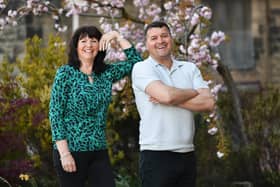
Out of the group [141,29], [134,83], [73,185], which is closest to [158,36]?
[134,83]

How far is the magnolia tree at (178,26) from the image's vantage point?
845cm

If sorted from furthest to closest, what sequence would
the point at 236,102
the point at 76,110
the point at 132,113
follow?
1. the point at 236,102
2. the point at 132,113
3. the point at 76,110

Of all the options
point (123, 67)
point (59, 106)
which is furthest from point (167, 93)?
point (59, 106)

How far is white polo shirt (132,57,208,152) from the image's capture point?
5.51 m

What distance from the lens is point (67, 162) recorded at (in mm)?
5566

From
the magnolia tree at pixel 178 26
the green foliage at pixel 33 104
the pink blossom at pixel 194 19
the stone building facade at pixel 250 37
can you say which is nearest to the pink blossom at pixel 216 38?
the magnolia tree at pixel 178 26

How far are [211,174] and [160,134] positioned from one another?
406 cm

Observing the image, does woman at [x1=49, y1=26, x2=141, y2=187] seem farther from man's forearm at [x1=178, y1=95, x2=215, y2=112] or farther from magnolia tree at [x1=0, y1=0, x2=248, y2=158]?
magnolia tree at [x1=0, y1=0, x2=248, y2=158]

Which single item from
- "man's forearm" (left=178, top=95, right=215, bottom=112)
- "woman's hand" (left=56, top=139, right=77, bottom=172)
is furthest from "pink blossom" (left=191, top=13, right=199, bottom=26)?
"woman's hand" (left=56, top=139, right=77, bottom=172)

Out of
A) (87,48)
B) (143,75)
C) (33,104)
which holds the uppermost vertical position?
(87,48)

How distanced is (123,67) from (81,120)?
61cm

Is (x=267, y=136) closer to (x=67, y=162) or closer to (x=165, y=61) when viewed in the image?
(x=165, y=61)

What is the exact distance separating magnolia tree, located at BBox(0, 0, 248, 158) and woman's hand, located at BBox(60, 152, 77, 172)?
9.17 feet

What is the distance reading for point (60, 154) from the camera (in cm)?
560
